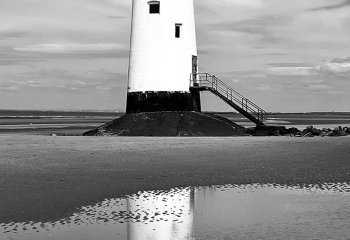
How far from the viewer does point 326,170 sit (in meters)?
16.1

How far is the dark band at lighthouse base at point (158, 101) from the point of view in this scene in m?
29.1

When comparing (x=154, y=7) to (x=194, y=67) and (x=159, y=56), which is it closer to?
(x=159, y=56)

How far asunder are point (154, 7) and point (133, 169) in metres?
15.1

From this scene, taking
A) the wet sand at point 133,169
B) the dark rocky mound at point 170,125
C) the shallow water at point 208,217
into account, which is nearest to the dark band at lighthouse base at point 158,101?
the dark rocky mound at point 170,125

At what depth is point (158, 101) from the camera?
29.1 meters

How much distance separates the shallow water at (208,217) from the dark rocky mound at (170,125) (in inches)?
624

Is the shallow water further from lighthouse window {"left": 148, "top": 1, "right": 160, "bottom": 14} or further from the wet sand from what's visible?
lighthouse window {"left": 148, "top": 1, "right": 160, "bottom": 14}

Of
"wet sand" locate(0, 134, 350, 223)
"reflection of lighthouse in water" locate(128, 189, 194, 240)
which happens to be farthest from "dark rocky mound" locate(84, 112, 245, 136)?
"reflection of lighthouse in water" locate(128, 189, 194, 240)

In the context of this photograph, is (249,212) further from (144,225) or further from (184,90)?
(184,90)

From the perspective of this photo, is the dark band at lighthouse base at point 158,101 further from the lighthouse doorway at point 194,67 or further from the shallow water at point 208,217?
the shallow water at point 208,217

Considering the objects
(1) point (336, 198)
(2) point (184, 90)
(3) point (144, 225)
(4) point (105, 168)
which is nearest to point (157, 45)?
(2) point (184, 90)

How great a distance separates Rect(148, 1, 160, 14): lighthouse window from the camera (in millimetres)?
29141

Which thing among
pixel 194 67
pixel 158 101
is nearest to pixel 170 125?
pixel 158 101

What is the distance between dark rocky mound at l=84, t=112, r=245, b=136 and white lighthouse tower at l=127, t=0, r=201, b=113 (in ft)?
1.50
